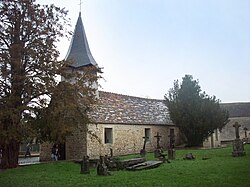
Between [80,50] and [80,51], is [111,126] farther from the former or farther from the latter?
[80,50]

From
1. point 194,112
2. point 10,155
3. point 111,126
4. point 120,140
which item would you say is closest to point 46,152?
point 111,126

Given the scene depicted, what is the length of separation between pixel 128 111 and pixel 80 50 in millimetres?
7114

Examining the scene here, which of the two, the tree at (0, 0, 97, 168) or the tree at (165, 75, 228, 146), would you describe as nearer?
the tree at (0, 0, 97, 168)

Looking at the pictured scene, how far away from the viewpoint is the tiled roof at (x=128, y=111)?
26758 mm

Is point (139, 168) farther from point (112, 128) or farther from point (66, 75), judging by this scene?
point (112, 128)

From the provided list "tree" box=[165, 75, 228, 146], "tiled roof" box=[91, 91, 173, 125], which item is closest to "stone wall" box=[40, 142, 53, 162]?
"tiled roof" box=[91, 91, 173, 125]

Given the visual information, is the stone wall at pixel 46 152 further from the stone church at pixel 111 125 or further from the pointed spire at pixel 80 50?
the pointed spire at pixel 80 50

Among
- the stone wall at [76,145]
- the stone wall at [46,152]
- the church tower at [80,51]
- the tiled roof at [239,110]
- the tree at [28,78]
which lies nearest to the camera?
the tree at [28,78]

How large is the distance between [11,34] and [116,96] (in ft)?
47.1

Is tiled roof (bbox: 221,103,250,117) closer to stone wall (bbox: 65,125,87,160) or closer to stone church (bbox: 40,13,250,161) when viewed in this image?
stone church (bbox: 40,13,250,161)

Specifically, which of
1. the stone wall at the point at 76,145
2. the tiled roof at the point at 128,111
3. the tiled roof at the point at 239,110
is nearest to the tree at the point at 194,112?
the tiled roof at the point at 128,111

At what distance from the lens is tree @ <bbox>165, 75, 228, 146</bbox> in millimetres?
29484

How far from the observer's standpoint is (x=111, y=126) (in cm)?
2659

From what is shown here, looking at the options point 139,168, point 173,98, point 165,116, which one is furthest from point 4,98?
point 165,116
